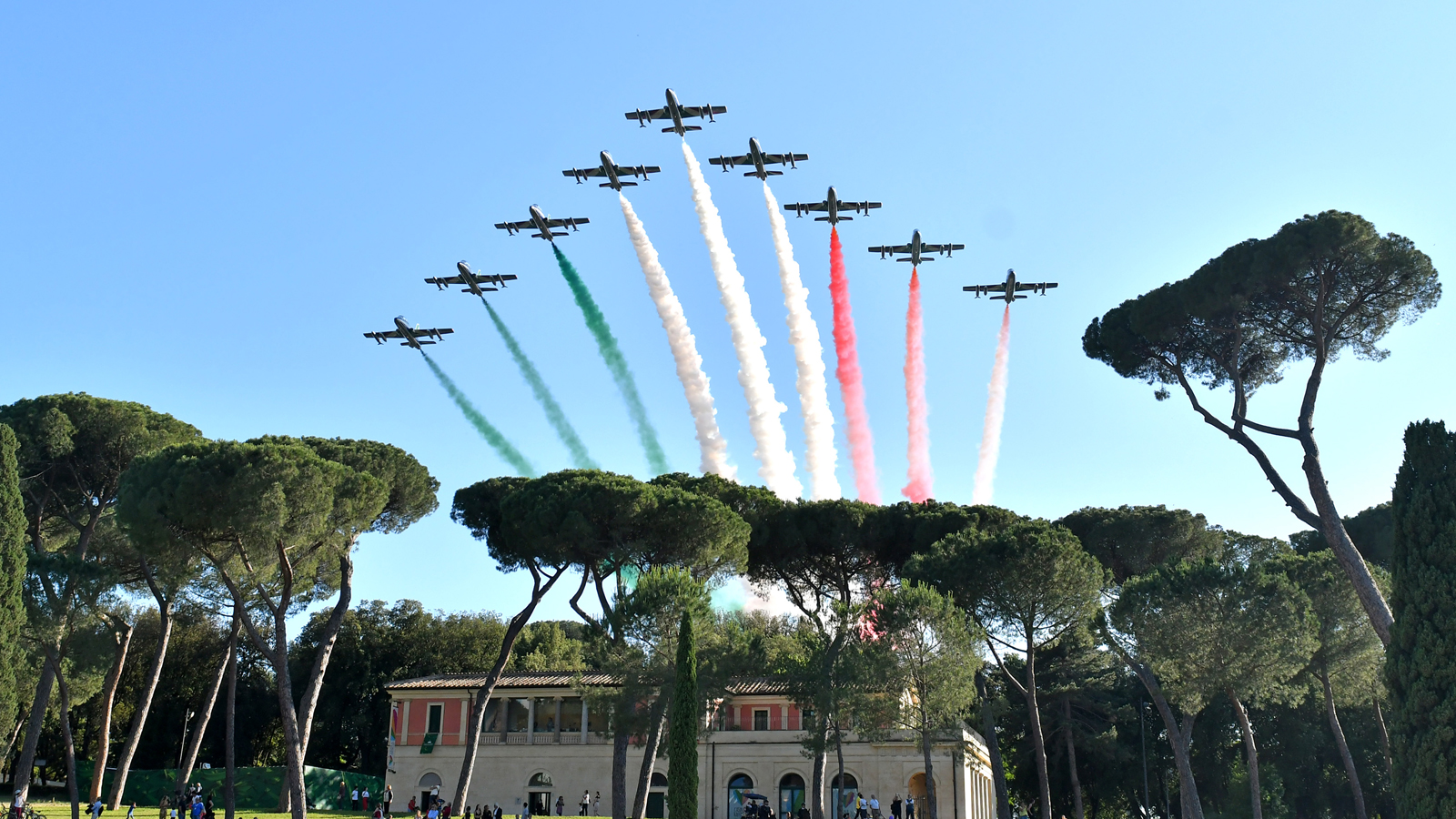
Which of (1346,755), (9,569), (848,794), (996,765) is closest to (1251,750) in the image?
(1346,755)

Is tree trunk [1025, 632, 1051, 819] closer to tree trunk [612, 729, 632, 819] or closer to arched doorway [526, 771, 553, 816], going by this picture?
tree trunk [612, 729, 632, 819]

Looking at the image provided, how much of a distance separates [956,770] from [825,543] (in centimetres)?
921

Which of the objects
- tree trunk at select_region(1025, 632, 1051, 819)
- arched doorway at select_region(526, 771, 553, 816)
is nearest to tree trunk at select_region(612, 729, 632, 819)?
arched doorway at select_region(526, 771, 553, 816)

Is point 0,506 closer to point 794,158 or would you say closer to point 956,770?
point 956,770

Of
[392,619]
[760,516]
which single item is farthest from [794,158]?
[392,619]

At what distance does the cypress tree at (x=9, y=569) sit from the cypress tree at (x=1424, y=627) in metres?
28.6

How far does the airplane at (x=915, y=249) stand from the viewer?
52656 millimetres

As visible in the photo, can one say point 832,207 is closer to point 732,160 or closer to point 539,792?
point 732,160

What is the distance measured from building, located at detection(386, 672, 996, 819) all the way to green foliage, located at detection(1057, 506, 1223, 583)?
8.76 metres

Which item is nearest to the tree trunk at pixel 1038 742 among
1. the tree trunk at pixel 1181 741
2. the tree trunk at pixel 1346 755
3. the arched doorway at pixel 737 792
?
the tree trunk at pixel 1181 741

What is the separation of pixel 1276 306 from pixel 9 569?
3073 cm

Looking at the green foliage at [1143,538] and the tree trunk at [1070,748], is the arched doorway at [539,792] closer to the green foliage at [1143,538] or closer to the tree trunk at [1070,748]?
the tree trunk at [1070,748]

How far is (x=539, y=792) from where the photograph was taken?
43.1 metres

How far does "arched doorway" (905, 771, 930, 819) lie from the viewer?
4044cm
